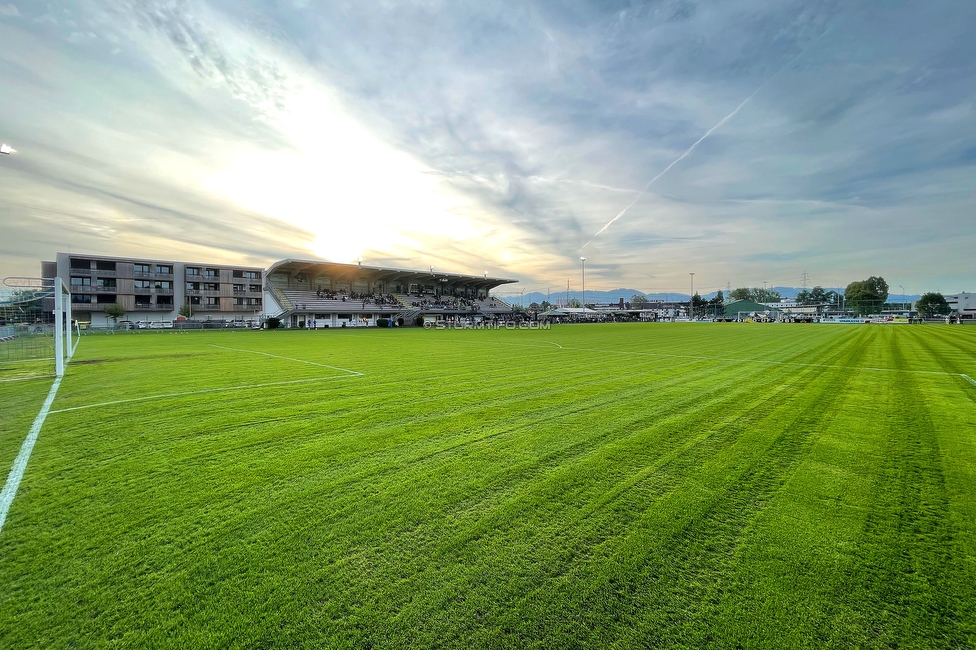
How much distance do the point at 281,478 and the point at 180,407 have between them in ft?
14.1

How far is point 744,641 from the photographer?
1.92 metres

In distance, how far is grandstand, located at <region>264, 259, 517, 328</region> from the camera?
5412 centimetres

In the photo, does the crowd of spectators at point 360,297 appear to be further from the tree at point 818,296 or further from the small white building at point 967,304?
the tree at point 818,296

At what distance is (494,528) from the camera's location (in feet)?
9.50

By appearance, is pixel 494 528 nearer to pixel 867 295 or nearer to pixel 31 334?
pixel 31 334

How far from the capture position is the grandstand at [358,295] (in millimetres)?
54125

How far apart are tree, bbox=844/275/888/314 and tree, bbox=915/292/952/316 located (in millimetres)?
6755

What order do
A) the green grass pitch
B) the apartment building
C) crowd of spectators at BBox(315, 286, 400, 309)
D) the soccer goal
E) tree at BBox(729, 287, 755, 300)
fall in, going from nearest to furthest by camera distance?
the green grass pitch, the soccer goal, the apartment building, crowd of spectators at BBox(315, 286, 400, 309), tree at BBox(729, 287, 755, 300)

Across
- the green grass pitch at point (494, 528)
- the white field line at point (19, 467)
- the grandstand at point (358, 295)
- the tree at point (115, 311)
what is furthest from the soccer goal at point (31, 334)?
the tree at point (115, 311)

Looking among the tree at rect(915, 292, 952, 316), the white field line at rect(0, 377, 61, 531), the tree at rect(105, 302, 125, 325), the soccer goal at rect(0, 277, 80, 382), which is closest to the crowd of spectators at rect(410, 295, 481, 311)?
the tree at rect(105, 302, 125, 325)

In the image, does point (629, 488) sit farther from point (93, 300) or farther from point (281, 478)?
point (93, 300)

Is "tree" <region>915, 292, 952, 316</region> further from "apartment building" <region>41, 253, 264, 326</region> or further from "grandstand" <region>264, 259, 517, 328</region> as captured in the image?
"apartment building" <region>41, 253, 264, 326</region>

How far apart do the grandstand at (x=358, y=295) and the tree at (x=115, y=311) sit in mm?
16771

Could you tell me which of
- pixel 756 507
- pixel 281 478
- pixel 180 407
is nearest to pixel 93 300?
pixel 180 407
